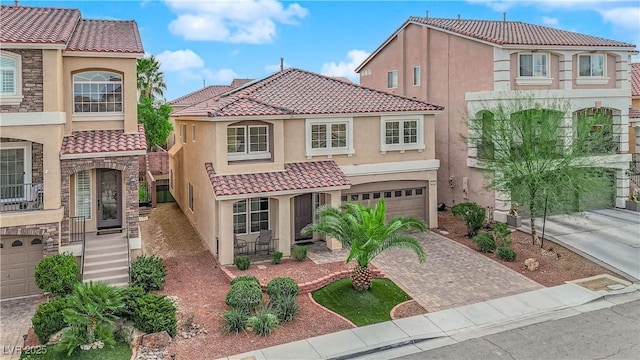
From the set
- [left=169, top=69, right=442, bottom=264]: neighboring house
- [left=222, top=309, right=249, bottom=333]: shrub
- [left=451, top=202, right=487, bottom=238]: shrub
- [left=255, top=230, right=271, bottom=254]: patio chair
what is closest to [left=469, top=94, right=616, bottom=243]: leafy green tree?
[left=451, top=202, right=487, bottom=238]: shrub

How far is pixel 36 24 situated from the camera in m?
17.9

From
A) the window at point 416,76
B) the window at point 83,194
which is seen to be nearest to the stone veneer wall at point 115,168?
the window at point 83,194

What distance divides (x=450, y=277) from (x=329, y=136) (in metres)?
8.03

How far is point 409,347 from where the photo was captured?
12.5 meters

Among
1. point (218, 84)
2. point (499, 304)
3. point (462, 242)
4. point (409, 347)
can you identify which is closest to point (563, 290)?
point (499, 304)

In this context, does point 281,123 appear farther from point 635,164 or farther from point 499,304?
point 635,164

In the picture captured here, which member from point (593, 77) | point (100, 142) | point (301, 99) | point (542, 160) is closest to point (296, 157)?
point (301, 99)

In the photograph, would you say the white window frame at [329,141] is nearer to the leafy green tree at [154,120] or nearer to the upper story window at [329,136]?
the upper story window at [329,136]

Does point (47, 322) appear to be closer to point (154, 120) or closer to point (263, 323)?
point (263, 323)

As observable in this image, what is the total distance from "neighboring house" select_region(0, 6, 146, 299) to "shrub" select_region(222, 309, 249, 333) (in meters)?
5.12

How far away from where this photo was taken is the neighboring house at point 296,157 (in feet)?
60.7

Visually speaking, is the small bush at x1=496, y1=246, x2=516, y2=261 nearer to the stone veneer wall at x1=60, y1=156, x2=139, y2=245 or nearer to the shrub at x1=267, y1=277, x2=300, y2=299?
the shrub at x1=267, y1=277, x2=300, y2=299

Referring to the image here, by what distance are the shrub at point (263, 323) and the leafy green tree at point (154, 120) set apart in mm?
24725

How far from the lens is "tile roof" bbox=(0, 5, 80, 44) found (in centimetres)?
1548
